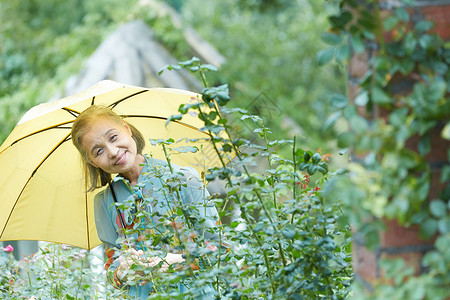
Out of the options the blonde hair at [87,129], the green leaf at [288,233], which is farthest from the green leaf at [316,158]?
the blonde hair at [87,129]

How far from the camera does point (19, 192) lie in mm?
2658

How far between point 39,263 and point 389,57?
7.60ft

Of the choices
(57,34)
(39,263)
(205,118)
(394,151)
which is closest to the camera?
(394,151)

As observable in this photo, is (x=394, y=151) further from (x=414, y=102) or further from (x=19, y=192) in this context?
(x=19, y=192)

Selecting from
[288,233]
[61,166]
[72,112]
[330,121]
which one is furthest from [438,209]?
[61,166]

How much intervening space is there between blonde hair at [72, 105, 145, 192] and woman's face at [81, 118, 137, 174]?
26mm

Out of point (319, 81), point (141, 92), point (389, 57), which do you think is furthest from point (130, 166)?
point (319, 81)

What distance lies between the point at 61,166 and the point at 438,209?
207 cm

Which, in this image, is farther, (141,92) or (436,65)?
(141,92)

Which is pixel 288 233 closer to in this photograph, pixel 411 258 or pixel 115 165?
pixel 411 258

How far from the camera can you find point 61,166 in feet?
9.03

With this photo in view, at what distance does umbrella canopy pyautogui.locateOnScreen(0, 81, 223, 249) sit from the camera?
2629mm

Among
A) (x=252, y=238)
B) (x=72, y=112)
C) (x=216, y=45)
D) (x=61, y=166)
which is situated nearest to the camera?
(x=252, y=238)

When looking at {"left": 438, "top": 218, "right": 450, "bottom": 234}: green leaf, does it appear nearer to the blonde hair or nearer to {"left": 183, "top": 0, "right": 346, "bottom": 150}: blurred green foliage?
the blonde hair
